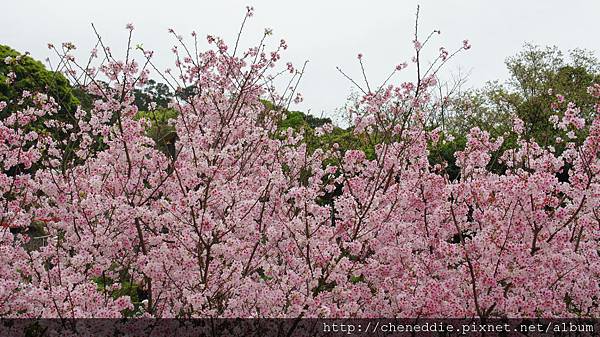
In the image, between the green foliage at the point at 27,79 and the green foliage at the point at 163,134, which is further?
the green foliage at the point at 27,79

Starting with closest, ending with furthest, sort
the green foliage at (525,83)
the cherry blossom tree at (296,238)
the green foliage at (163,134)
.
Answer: the cherry blossom tree at (296,238), the green foliage at (163,134), the green foliage at (525,83)

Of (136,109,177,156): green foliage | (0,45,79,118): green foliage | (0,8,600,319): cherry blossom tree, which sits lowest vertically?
(0,8,600,319): cherry blossom tree

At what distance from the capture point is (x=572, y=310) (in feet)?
18.9

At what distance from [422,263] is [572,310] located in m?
1.82

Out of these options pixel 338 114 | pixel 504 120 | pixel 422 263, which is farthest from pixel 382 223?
pixel 504 120

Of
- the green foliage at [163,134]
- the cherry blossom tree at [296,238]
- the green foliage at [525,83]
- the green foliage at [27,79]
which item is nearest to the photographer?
the cherry blossom tree at [296,238]

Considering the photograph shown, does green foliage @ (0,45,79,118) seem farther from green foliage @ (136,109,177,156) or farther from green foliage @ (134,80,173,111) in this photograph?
green foliage @ (136,109,177,156)

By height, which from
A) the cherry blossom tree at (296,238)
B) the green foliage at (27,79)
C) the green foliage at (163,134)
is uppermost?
the green foliage at (27,79)

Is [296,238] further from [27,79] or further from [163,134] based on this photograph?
[27,79]

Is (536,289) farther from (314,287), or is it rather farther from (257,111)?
(257,111)

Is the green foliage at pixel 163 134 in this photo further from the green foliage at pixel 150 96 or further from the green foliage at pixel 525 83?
the green foliage at pixel 525 83

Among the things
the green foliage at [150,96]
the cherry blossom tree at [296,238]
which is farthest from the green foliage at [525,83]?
the cherry blossom tree at [296,238]

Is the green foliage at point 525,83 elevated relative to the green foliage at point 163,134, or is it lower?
elevated

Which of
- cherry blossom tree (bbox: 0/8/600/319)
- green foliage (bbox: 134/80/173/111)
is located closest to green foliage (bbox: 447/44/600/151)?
green foliage (bbox: 134/80/173/111)
